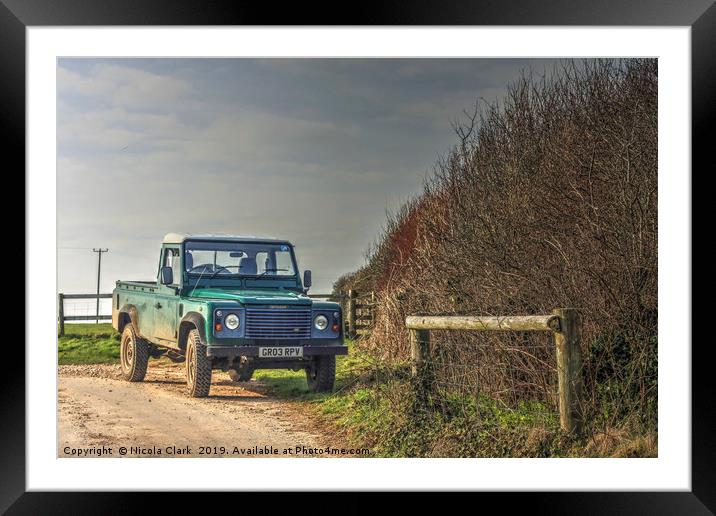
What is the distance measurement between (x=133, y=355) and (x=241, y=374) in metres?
2.24

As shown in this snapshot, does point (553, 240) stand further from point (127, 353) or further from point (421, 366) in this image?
point (127, 353)

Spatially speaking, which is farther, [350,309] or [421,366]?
[350,309]

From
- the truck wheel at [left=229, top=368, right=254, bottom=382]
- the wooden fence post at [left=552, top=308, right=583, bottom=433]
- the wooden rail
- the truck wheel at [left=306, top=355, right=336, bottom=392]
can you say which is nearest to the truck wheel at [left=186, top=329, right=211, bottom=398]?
the truck wheel at [left=229, top=368, right=254, bottom=382]

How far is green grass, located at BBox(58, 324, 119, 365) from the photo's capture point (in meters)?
12.3

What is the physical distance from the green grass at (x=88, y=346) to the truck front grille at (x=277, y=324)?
3.83m

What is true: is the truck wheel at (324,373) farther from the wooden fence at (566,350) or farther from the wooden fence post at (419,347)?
the wooden fence at (566,350)

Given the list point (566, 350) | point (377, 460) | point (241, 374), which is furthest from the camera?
point (241, 374)

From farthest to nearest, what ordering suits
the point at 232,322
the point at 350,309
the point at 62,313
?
the point at 350,309
the point at 62,313
the point at 232,322

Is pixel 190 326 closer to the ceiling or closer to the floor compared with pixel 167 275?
closer to the floor
